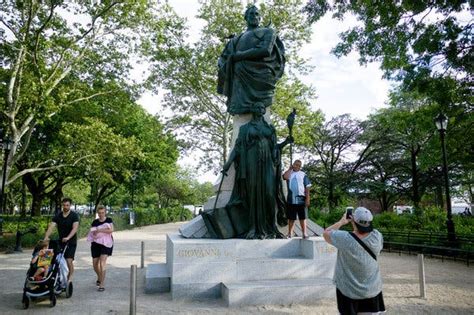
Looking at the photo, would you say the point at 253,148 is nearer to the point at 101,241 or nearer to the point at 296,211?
the point at 296,211

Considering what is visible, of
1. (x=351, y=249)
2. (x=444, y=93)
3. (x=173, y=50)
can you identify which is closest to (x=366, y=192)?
(x=173, y=50)

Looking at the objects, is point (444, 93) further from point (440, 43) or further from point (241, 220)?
point (241, 220)

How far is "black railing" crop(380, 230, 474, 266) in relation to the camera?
43.3 feet

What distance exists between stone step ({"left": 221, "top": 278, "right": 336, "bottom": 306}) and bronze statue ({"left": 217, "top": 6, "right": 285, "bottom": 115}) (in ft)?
12.2

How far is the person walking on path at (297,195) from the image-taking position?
7.78 metres

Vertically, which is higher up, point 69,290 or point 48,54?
point 48,54

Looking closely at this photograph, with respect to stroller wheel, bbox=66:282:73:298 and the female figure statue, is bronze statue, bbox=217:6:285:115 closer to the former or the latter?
the female figure statue

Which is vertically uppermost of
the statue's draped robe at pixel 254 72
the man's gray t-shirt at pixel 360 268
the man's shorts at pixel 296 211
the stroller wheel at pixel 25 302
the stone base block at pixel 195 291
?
the statue's draped robe at pixel 254 72

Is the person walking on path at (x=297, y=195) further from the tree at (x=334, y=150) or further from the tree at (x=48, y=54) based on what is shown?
the tree at (x=334, y=150)

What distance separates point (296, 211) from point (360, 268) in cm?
420

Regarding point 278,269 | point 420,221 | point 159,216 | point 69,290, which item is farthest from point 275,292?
point 159,216

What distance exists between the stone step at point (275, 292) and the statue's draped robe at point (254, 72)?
373cm

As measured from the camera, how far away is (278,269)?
23.4 ft

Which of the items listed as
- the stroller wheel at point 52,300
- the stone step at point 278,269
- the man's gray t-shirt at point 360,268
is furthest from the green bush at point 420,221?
the stroller wheel at point 52,300
